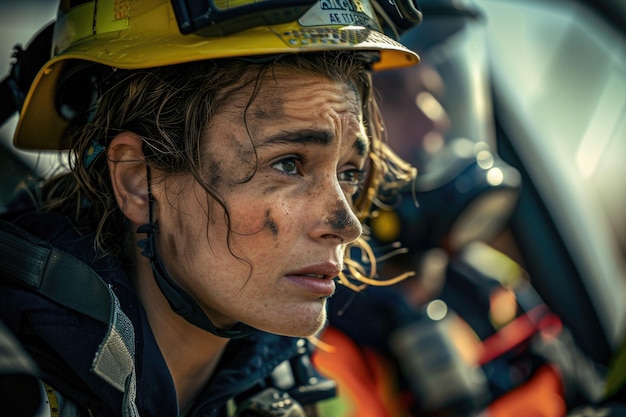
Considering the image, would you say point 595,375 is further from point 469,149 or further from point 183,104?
point 183,104

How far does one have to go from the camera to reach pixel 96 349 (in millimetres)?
1519

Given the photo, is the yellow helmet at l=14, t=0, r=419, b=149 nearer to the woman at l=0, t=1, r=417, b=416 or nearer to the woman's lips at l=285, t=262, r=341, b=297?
the woman at l=0, t=1, r=417, b=416

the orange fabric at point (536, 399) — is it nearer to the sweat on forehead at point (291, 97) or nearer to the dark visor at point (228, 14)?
the sweat on forehead at point (291, 97)

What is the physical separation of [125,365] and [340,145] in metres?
0.59

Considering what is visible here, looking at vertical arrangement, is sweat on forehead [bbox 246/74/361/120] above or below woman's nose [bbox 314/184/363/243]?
above

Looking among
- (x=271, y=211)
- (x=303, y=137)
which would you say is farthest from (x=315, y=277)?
(x=303, y=137)

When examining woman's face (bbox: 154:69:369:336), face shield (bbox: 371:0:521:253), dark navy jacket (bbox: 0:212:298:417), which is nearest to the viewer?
dark navy jacket (bbox: 0:212:298:417)

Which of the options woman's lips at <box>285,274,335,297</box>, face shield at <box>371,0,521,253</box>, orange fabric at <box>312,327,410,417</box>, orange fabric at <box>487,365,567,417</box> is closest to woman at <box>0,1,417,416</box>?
woman's lips at <box>285,274,335,297</box>

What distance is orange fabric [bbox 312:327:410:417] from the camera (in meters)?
2.41

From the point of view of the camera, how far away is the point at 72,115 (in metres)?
1.94

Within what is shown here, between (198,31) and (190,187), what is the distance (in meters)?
0.30

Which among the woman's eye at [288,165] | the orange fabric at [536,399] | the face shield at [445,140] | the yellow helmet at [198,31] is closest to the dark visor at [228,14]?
the yellow helmet at [198,31]

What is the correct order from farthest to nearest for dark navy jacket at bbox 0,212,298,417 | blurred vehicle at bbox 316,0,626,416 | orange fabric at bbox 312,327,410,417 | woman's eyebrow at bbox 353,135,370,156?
blurred vehicle at bbox 316,0,626,416 < orange fabric at bbox 312,327,410,417 < woman's eyebrow at bbox 353,135,370,156 < dark navy jacket at bbox 0,212,298,417

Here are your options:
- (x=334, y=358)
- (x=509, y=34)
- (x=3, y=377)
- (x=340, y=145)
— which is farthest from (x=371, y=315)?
Result: (x=509, y=34)
